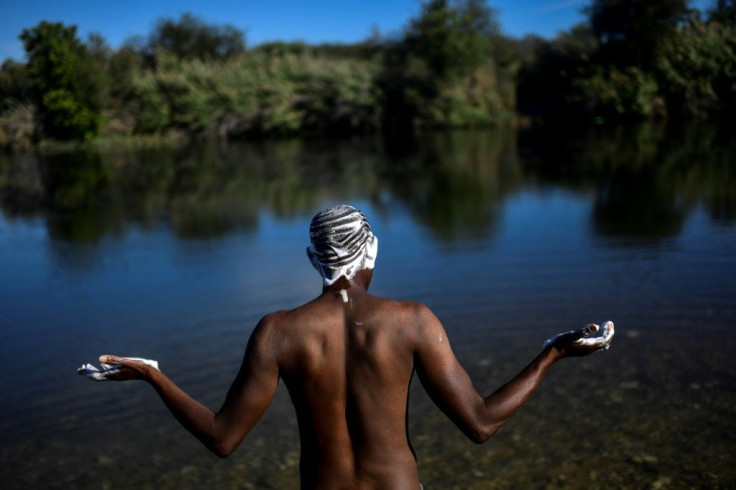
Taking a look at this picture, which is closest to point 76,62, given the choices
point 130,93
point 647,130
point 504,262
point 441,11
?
point 130,93

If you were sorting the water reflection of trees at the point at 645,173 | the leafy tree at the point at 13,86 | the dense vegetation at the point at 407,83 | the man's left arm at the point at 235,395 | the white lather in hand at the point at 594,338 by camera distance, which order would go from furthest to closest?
the leafy tree at the point at 13,86
the dense vegetation at the point at 407,83
the water reflection of trees at the point at 645,173
the man's left arm at the point at 235,395
the white lather in hand at the point at 594,338

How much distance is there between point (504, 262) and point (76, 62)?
103ft

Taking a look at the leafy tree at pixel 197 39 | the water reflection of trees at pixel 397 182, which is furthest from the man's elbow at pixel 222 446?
the leafy tree at pixel 197 39

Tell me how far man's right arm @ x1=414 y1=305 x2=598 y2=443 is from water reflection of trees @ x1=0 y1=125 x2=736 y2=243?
8.07m

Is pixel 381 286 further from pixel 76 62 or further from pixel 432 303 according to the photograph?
pixel 76 62

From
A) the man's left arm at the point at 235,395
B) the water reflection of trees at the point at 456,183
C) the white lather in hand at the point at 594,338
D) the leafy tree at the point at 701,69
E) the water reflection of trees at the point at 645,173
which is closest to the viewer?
the white lather in hand at the point at 594,338

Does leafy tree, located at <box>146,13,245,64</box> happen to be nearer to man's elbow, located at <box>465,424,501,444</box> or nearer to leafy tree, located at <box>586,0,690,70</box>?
leafy tree, located at <box>586,0,690,70</box>

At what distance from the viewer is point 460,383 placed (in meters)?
2.47

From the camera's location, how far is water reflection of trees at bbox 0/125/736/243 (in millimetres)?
12484

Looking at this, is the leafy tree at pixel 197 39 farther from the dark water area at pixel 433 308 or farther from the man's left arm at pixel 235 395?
the man's left arm at pixel 235 395

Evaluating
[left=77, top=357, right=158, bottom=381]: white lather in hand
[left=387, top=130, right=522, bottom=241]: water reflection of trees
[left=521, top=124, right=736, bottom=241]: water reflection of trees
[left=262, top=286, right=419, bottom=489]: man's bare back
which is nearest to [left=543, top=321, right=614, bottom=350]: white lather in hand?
[left=262, top=286, right=419, bottom=489]: man's bare back

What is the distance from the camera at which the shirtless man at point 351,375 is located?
8.03ft

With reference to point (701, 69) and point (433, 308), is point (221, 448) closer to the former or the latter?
point (433, 308)

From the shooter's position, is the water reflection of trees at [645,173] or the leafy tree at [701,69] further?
the leafy tree at [701,69]
